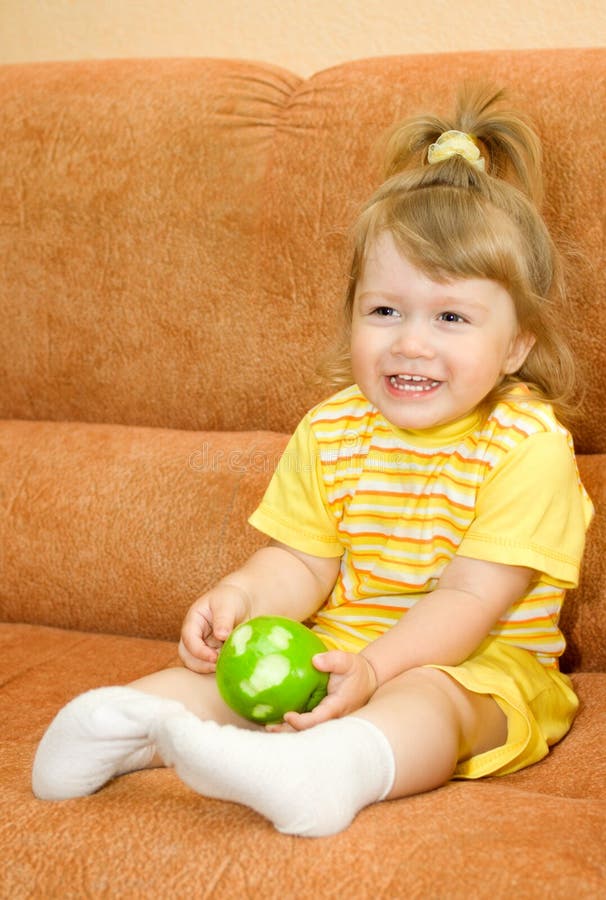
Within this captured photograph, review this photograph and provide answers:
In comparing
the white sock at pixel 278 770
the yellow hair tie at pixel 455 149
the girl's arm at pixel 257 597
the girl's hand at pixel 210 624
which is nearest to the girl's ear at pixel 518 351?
the yellow hair tie at pixel 455 149

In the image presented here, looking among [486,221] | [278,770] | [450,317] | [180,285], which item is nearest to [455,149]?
[486,221]

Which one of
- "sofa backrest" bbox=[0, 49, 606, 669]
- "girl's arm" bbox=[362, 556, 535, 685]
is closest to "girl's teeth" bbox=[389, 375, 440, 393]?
"girl's arm" bbox=[362, 556, 535, 685]

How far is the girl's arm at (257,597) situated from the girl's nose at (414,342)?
32 centimetres

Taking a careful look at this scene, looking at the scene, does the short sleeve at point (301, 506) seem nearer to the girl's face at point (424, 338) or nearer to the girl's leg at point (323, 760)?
the girl's face at point (424, 338)

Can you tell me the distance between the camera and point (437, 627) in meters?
1.27

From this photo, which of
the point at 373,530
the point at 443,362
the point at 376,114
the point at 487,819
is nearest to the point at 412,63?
the point at 376,114

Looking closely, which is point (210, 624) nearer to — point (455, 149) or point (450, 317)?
point (450, 317)

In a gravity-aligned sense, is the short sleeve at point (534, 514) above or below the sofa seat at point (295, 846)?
above

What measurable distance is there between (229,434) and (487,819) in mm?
883

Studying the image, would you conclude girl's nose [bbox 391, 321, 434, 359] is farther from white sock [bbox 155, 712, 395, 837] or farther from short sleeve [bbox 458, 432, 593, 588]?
white sock [bbox 155, 712, 395, 837]

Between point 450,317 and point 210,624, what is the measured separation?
1.56 feet

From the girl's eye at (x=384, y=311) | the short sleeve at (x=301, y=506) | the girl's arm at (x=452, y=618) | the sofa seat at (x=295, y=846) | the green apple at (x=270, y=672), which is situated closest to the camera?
the sofa seat at (x=295, y=846)

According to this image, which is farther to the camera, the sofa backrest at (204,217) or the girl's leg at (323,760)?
the sofa backrest at (204,217)

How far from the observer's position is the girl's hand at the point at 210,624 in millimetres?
1315
